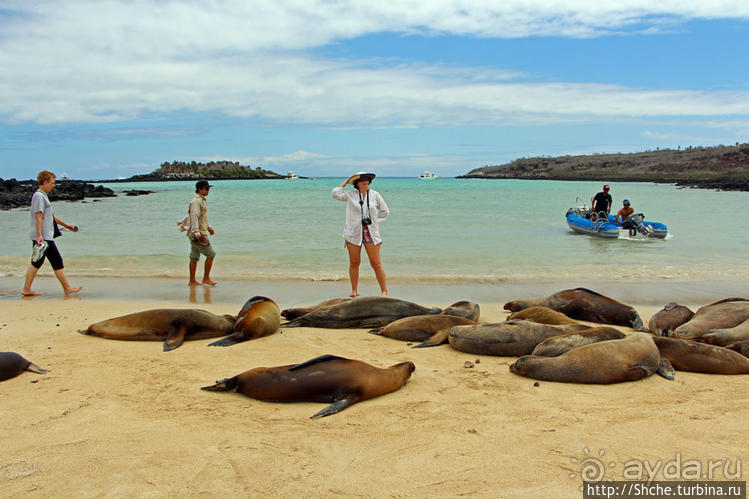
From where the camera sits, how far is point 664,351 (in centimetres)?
556

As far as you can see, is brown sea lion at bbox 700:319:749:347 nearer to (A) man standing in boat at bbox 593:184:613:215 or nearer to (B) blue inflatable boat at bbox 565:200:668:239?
(B) blue inflatable boat at bbox 565:200:668:239

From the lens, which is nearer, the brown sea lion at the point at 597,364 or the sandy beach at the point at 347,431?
the sandy beach at the point at 347,431

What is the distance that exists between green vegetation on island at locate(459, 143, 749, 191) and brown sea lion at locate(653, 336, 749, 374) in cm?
5324

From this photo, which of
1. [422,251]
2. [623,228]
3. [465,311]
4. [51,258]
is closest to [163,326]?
[465,311]

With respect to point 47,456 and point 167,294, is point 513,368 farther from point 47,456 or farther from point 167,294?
point 167,294

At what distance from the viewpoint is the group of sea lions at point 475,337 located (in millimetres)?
4582

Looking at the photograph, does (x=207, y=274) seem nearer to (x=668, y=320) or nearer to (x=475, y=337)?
(x=475, y=337)

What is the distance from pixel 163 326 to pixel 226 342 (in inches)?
32.7

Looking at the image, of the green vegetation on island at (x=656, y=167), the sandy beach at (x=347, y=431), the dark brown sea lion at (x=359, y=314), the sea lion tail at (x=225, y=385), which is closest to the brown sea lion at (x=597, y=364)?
the sandy beach at (x=347, y=431)

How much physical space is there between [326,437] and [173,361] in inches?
96.2

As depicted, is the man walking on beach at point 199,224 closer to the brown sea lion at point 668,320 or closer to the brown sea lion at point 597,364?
the brown sea lion at point 597,364

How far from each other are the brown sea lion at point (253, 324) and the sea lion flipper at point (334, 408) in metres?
2.29

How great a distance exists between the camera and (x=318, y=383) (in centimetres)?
448

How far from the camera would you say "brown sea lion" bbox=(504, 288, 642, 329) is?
7093 millimetres
